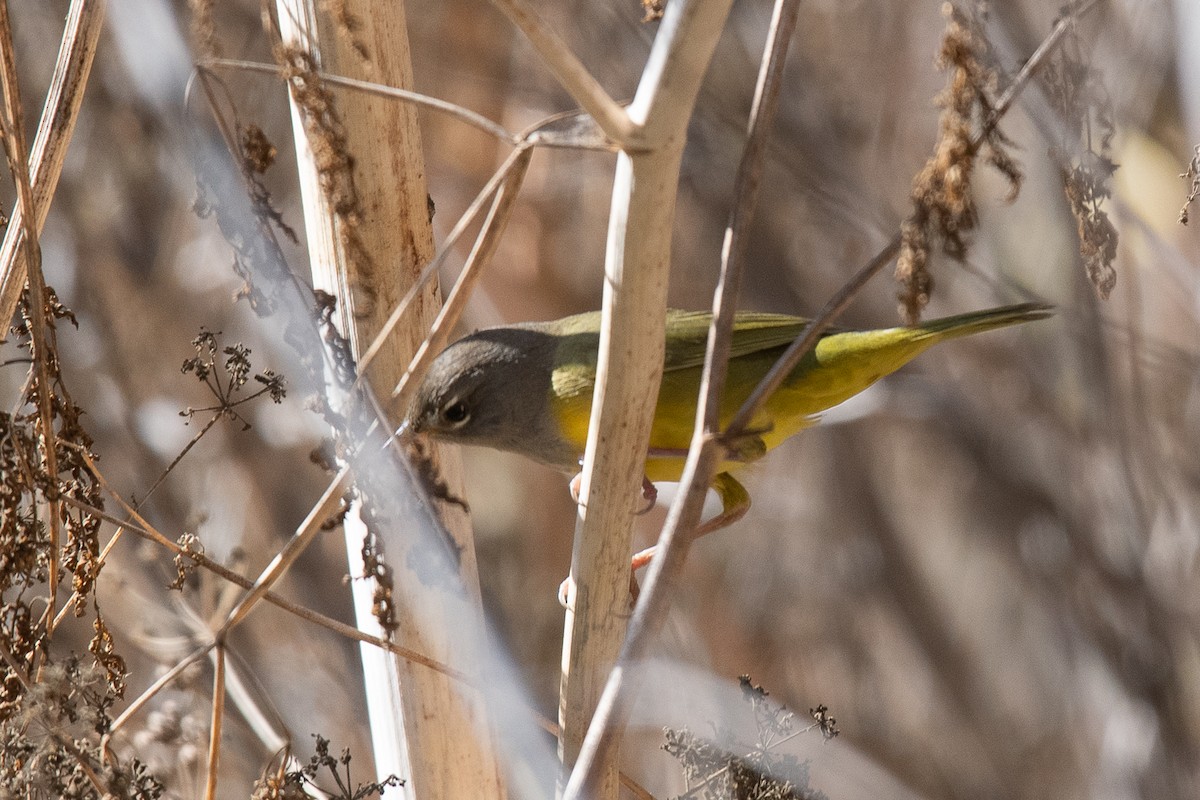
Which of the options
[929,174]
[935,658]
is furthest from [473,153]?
[929,174]

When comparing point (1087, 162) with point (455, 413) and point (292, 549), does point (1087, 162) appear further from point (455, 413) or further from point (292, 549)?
point (455, 413)

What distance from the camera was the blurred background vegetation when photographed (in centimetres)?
490

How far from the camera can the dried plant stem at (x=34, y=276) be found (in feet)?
5.01

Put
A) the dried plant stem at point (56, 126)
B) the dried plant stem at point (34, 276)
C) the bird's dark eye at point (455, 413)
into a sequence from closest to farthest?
the dried plant stem at point (34, 276) → the dried plant stem at point (56, 126) → the bird's dark eye at point (455, 413)

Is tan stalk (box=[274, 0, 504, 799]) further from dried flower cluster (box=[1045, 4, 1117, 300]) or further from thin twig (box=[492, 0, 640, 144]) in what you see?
dried flower cluster (box=[1045, 4, 1117, 300])

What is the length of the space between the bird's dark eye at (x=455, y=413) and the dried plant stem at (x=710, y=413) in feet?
3.84

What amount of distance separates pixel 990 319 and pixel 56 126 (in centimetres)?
176

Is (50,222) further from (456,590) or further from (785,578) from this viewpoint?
(785,578)

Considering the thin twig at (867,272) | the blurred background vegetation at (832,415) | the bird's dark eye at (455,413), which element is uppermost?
the blurred background vegetation at (832,415)

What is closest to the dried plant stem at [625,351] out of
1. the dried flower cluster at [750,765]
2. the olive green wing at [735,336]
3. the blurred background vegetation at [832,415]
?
the dried flower cluster at [750,765]

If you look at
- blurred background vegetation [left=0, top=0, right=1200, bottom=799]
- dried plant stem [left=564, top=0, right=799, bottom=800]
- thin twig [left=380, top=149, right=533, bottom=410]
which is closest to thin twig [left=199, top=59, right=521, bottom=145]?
thin twig [left=380, top=149, right=533, bottom=410]

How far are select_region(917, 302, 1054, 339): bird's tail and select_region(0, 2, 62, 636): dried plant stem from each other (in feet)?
5.65

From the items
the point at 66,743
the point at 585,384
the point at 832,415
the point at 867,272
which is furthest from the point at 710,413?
the point at 832,415

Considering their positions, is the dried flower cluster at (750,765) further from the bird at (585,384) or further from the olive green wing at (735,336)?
the olive green wing at (735,336)
